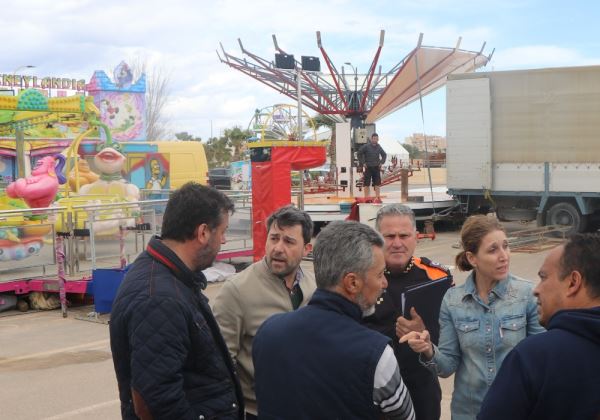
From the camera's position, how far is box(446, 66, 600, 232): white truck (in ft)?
57.2

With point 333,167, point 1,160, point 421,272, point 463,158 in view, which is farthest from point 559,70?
point 1,160

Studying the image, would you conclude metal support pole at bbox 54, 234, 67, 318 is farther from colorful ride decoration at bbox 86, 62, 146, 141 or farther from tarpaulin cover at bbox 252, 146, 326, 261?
colorful ride decoration at bbox 86, 62, 146, 141

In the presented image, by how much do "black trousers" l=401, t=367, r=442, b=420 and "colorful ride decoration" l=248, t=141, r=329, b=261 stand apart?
28.9 feet

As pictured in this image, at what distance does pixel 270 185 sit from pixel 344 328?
10024 millimetres

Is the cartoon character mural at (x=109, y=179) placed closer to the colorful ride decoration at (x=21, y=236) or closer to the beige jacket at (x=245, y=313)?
the colorful ride decoration at (x=21, y=236)

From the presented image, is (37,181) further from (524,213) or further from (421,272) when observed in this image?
(524,213)

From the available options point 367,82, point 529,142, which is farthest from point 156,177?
point 529,142

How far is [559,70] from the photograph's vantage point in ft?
57.6

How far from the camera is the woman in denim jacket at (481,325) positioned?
3.39m

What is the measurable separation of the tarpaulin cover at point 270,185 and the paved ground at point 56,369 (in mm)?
3131

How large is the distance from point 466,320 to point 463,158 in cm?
1601

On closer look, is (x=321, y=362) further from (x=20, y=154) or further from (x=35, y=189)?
(x=20, y=154)

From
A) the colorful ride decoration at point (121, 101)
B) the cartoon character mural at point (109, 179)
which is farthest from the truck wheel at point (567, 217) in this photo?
the colorful ride decoration at point (121, 101)

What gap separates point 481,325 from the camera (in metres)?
3.44
